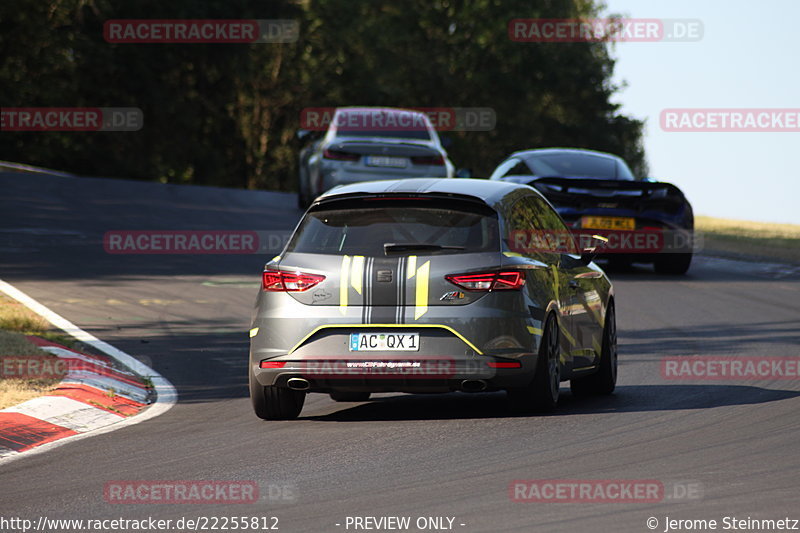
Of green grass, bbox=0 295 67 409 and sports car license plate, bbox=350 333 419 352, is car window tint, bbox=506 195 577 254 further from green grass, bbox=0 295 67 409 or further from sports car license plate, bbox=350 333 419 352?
green grass, bbox=0 295 67 409

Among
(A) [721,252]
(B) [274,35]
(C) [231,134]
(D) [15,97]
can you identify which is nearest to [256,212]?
(A) [721,252]

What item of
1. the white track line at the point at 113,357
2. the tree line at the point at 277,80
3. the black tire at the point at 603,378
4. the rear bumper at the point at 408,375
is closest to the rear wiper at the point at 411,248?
the rear bumper at the point at 408,375

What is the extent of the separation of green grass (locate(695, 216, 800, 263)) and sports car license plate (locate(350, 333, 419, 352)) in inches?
614

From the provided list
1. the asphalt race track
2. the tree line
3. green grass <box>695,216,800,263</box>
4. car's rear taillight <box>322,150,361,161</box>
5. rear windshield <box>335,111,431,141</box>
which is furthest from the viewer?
the tree line

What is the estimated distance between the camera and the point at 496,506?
7113mm

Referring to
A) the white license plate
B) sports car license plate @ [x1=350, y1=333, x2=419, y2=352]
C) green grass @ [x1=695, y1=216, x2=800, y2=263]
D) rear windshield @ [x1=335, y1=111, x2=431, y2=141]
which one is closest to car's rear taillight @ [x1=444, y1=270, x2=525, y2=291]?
sports car license plate @ [x1=350, y1=333, x2=419, y2=352]

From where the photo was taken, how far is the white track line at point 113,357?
378 inches

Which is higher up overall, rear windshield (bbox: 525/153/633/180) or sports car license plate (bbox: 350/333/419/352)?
rear windshield (bbox: 525/153/633/180)

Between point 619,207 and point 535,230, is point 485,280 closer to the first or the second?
point 535,230

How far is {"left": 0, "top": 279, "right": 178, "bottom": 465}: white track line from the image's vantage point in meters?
9.61

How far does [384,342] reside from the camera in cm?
969

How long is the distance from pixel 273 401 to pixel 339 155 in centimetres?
1409

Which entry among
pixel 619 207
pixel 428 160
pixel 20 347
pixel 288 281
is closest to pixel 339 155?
pixel 428 160

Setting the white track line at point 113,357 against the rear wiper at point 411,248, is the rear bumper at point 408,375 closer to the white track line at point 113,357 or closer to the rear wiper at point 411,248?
the rear wiper at point 411,248
